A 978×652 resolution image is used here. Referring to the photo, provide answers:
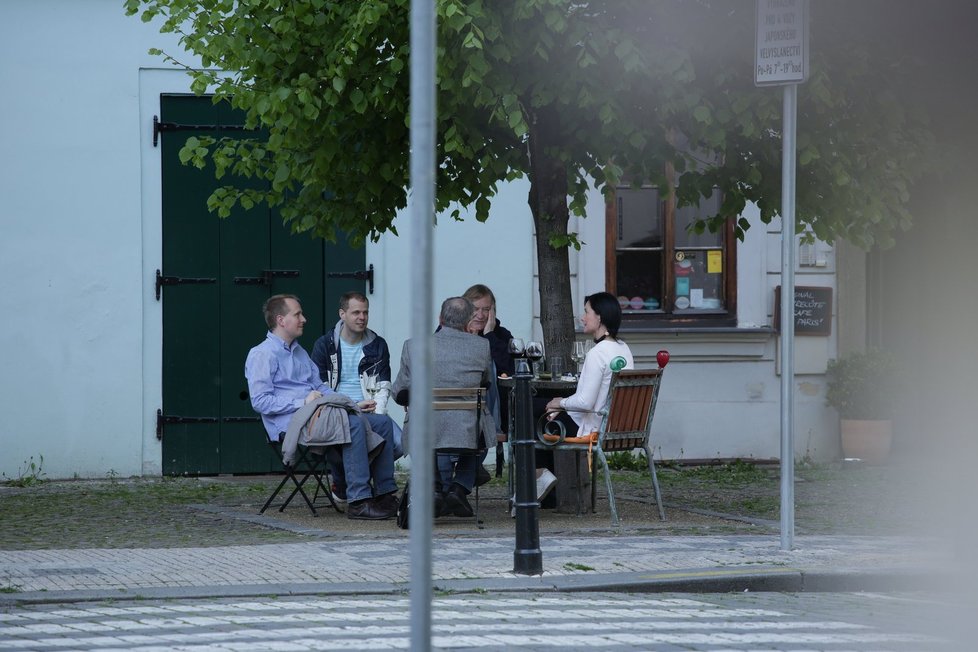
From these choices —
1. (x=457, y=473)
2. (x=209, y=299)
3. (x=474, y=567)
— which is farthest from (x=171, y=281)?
(x=474, y=567)

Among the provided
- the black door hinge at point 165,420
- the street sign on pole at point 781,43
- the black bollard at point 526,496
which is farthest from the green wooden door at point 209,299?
the black bollard at point 526,496

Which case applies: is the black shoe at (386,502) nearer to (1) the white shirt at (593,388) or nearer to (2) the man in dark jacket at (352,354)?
(2) the man in dark jacket at (352,354)

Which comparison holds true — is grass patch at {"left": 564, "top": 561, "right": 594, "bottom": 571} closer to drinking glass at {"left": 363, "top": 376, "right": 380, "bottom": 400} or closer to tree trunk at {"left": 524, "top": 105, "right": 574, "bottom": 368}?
drinking glass at {"left": 363, "top": 376, "right": 380, "bottom": 400}

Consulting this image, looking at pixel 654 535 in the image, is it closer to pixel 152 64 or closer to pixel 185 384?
pixel 185 384

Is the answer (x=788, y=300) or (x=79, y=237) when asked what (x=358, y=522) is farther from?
(x=79, y=237)

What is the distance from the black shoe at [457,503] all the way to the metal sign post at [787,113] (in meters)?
2.36

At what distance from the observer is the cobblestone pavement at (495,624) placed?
5.91m

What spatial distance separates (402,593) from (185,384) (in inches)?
265

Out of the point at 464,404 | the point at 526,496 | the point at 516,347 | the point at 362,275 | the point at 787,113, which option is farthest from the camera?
the point at 362,275

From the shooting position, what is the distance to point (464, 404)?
9.73m

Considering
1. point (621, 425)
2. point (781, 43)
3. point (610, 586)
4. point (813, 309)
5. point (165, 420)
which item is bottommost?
point (610, 586)

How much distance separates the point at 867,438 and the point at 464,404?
6086 millimetres

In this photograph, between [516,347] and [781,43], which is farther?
[516,347]

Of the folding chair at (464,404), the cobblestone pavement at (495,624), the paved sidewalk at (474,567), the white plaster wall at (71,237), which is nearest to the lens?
the cobblestone pavement at (495,624)
